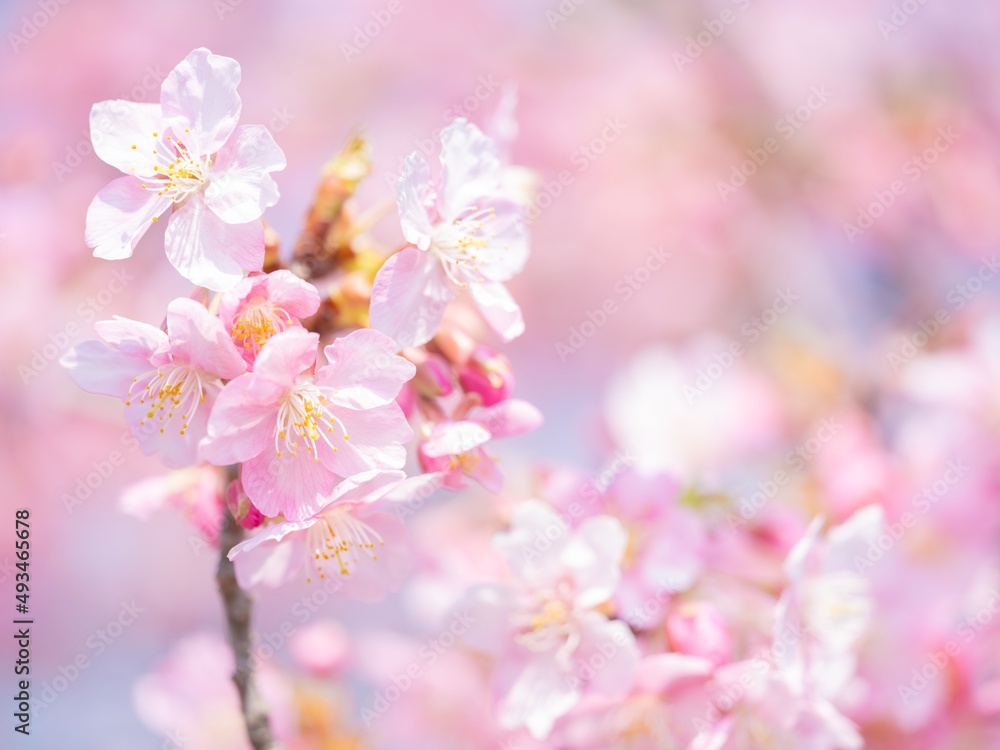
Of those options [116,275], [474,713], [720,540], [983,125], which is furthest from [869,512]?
[983,125]

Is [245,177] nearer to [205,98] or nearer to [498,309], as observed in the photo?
[205,98]

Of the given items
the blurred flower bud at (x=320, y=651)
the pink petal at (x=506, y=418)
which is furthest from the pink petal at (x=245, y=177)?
the blurred flower bud at (x=320, y=651)

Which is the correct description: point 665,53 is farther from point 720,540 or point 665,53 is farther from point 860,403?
point 720,540

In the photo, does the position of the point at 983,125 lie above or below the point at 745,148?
above

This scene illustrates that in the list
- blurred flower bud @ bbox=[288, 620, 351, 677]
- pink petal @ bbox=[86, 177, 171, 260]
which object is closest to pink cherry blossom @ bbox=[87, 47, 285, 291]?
pink petal @ bbox=[86, 177, 171, 260]

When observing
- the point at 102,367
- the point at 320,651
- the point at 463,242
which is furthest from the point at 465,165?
the point at 320,651

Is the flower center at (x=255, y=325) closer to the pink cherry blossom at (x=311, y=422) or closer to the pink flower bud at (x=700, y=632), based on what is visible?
the pink cherry blossom at (x=311, y=422)
